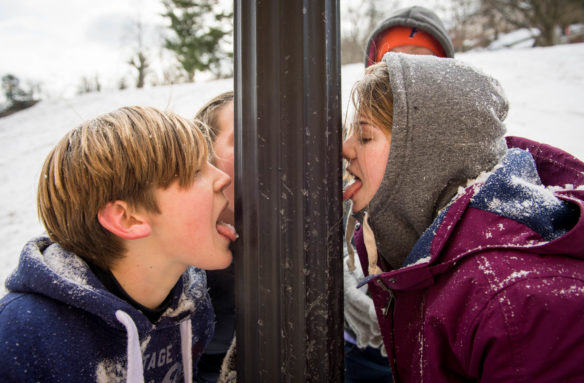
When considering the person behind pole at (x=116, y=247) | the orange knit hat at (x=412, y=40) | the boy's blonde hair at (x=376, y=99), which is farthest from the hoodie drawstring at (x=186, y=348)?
the orange knit hat at (x=412, y=40)

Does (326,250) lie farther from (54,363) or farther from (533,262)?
(54,363)

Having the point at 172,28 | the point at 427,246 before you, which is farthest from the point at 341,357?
the point at 172,28

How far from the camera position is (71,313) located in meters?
1.08

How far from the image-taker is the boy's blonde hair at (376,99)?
1.28m

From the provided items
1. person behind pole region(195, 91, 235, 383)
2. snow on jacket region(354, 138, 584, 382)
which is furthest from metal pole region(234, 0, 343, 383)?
person behind pole region(195, 91, 235, 383)

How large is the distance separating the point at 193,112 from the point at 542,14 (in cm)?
1314

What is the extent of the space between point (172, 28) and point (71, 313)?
1165 cm

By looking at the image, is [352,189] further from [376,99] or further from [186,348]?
[186,348]

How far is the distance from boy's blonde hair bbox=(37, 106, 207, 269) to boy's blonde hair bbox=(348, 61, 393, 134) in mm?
597

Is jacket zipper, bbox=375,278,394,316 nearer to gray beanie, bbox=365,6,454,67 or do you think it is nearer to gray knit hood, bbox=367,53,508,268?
gray knit hood, bbox=367,53,508,268

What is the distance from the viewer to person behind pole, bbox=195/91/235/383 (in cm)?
165

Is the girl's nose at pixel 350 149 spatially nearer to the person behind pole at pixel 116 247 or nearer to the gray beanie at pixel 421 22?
the person behind pole at pixel 116 247

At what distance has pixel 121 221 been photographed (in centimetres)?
121

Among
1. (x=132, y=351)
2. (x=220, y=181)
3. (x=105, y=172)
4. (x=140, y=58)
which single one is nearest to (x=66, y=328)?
(x=132, y=351)
